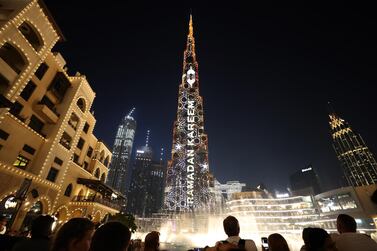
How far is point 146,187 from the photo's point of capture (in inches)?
6880

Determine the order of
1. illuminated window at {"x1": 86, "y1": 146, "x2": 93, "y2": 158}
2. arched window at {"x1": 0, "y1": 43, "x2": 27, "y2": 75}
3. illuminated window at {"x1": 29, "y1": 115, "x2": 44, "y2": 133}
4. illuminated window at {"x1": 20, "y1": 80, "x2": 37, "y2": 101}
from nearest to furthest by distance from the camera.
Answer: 1. arched window at {"x1": 0, "y1": 43, "x2": 27, "y2": 75}
2. illuminated window at {"x1": 20, "y1": 80, "x2": 37, "y2": 101}
3. illuminated window at {"x1": 29, "y1": 115, "x2": 44, "y2": 133}
4. illuminated window at {"x1": 86, "y1": 146, "x2": 93, "y2": 158}

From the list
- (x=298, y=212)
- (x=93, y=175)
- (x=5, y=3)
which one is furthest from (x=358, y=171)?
(x=5, y=3)

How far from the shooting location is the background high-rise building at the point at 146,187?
162 metres

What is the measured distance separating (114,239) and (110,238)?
0.05 m

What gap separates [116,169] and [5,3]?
17573cm

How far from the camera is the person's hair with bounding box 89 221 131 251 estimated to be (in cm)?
227

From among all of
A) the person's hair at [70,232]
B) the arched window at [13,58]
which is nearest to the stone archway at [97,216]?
the arched window at [13,58]

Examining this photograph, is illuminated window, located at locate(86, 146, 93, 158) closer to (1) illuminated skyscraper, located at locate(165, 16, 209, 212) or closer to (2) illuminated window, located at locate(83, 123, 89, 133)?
(2) illuminated window, located at locate(83, 123, 89, 133)

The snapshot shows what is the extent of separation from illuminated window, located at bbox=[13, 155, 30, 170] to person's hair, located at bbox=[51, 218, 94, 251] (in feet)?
80.0

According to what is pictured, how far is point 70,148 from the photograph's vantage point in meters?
28.3

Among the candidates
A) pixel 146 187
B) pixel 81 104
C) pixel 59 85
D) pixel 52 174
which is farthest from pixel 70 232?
pixel 146 187

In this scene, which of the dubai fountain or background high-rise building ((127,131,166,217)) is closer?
the dubai fountain

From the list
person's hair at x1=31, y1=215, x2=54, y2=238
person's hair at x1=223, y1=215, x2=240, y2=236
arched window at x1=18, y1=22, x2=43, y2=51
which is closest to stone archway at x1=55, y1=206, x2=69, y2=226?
arched window at x1=18, y1=22, x2=43, y2=51

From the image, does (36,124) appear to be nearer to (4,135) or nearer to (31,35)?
(4,135)
